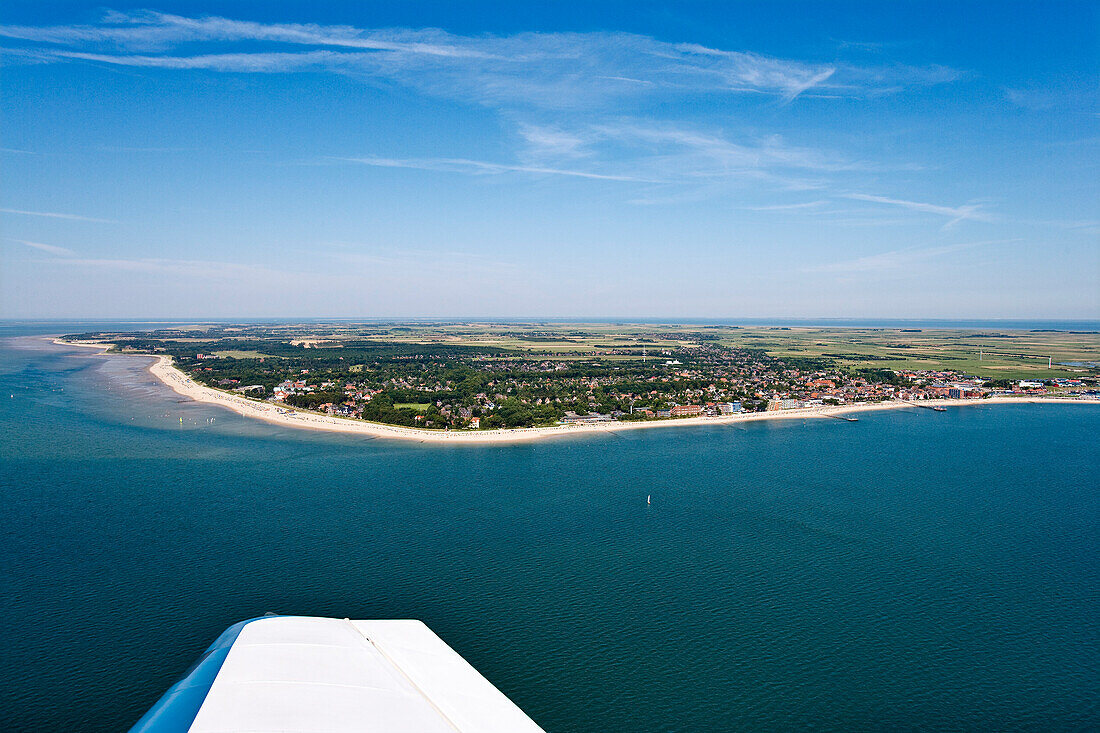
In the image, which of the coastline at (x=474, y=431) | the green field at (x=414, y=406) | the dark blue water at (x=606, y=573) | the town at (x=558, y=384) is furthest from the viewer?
the green field at (x=414, y=406)

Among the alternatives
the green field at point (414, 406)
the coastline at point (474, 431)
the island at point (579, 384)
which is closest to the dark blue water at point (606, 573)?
the coastline at point (474, 431)

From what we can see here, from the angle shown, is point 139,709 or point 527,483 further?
point 527,483

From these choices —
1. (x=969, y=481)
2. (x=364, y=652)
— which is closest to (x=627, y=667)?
(x=364, y=652)

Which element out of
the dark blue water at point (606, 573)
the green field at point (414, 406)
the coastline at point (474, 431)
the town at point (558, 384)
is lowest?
the dark blue water at point (606, 573)

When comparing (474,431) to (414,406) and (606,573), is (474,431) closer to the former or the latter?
(414,406)

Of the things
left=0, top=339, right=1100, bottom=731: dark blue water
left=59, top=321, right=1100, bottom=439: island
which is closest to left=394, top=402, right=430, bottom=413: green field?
left=59, top=321, right=1100, bottom=439: island

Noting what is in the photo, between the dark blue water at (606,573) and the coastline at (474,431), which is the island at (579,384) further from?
the dark blue water at (606,573)

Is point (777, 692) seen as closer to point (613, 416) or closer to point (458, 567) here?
point (458, 567)
